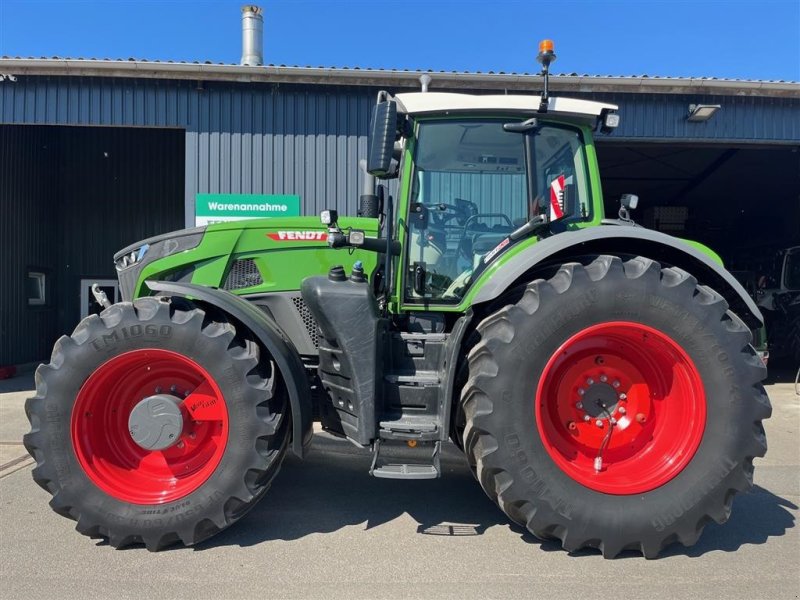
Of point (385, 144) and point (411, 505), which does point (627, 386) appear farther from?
point (385, 144)

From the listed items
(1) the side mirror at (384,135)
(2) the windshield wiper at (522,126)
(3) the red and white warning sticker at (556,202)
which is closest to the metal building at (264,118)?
(2) the windshield wiper at (522,126)

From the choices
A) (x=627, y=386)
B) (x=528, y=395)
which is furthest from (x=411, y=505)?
(x=627, y=386)

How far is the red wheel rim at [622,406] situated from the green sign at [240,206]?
5.08 meters

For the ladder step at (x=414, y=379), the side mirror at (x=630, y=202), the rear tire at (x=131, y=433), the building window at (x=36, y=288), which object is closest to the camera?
the rear tire at (x=131, y=433)

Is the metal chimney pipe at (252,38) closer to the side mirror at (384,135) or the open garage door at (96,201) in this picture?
the open garage door at (96,201)

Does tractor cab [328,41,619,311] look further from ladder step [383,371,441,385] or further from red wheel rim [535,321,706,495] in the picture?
red wheel rim [535,321,706,495]

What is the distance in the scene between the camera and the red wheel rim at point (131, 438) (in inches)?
114

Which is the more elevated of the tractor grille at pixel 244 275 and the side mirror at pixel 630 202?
the side mirror at pixel 630 202

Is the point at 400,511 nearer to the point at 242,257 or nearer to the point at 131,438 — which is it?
the point at 131,438

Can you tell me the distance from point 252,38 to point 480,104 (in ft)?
18.9

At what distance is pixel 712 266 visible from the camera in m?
2.99

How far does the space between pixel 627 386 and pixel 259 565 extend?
2144 mm

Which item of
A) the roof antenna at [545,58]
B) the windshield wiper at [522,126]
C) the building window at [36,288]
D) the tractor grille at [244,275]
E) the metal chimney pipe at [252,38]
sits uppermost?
the metal chimney pipe at [252,38]

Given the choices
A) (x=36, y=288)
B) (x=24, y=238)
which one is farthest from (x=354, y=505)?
(x=36, y=288)
